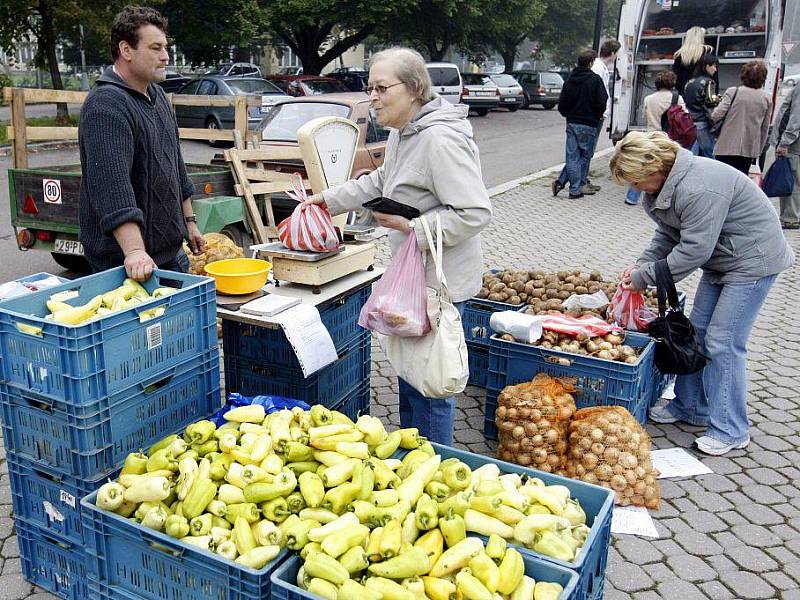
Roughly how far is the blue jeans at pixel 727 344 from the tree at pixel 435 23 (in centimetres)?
2549

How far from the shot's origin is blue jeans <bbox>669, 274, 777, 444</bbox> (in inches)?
165

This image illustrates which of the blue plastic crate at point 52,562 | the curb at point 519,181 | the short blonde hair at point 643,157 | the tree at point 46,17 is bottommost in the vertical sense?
the blue plastic crate at point 52,562

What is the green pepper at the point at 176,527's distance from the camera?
2.42 metres

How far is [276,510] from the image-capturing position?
8.25ft

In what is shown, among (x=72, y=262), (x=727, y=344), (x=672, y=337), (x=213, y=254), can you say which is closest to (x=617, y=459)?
(x=672, y=337)

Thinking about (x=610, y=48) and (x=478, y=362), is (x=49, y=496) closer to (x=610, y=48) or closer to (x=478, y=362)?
(x=478, y=362)

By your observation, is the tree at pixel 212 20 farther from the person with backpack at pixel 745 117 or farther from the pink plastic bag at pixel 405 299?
the pink plastic bag at pixel 405 299

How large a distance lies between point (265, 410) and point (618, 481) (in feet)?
6.18

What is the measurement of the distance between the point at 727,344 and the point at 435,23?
2834 cm

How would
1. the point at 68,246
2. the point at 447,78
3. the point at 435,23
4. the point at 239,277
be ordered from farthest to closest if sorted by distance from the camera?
the point at 435,23 → the point at 447,78 → the point at 68,246 → the point at 239,277

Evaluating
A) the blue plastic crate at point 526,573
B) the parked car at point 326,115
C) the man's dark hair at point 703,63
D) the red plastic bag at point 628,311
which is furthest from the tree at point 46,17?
the blue plastic crate at point 526,573

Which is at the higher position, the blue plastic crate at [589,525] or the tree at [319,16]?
the tree at [319,16]

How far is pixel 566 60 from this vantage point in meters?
55.2

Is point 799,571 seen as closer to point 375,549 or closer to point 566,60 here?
point 375,549
